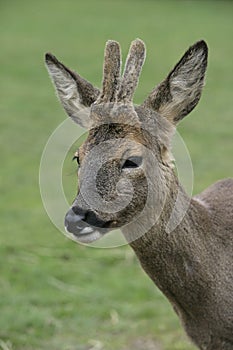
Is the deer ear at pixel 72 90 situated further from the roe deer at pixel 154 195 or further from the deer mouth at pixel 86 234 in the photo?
the deer mouth at pixel 86 234

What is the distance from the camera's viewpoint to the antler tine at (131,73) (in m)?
4.39

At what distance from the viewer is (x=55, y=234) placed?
8.79 metres

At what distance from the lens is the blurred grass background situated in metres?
6.73

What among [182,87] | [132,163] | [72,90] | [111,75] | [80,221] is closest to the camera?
[80,221]

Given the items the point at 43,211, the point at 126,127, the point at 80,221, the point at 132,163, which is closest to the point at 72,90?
the point at 126,127

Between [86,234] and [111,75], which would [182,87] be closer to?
[111,75]

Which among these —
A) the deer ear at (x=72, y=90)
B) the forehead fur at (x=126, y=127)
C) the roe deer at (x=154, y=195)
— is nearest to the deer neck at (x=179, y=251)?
the roe deer at (x=154, y=195)

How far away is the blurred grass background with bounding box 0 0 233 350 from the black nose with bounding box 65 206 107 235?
247cm

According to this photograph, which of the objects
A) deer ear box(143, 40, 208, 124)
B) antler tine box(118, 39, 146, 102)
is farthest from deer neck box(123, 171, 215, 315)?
antler tine box(118, 39, 146, 102)

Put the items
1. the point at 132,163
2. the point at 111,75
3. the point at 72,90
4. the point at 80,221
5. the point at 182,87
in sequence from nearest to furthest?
1. the point at 80,221
2. the point at 132,163
3. the point at 111,75
4. the point at 182,87
5. the point at 72,90

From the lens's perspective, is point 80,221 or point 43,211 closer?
point 80,221

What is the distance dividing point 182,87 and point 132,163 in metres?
0.51

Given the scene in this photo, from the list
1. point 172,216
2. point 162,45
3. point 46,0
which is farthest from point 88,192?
point 46,0

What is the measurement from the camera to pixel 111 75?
4383 mm
